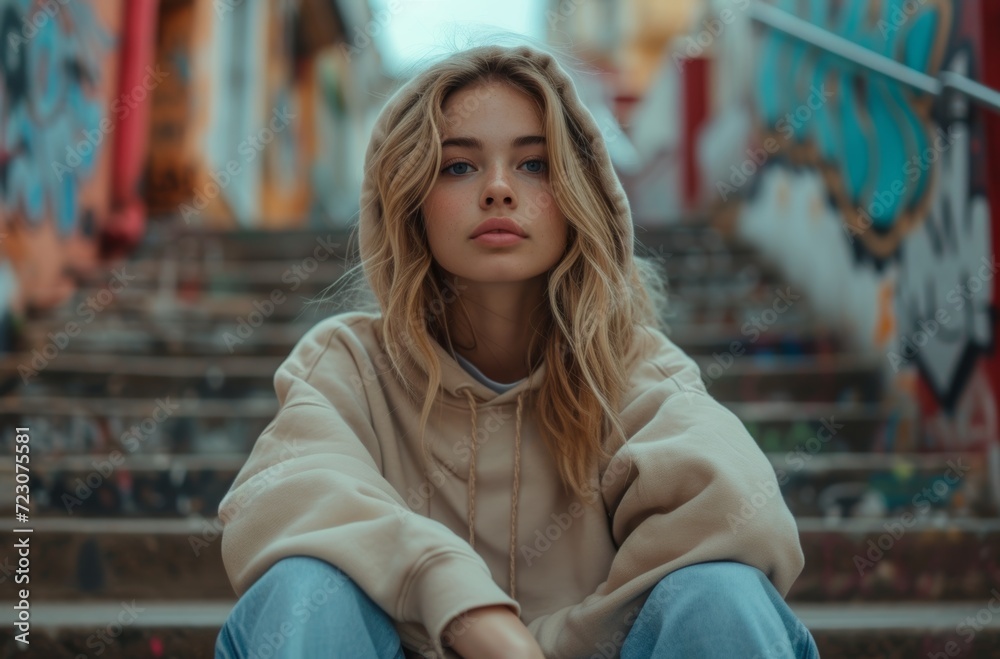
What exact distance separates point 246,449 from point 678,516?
2.03m

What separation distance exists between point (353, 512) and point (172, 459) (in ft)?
5.58

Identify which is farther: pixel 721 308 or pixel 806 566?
pixel 721 308

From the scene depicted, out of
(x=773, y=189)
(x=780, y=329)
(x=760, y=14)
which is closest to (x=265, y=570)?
(x=780, y=329)

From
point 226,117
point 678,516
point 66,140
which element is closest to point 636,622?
point 678,516

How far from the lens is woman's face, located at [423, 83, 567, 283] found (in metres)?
1.55

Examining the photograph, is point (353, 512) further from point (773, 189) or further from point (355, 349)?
point (773, 189)

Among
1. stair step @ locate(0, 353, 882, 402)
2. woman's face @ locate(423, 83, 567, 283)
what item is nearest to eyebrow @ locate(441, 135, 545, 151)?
woman's face @ locate(423, 83, 567, 283)

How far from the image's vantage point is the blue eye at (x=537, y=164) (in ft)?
5.24

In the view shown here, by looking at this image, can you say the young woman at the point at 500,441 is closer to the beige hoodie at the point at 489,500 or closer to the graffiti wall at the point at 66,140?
the beige hoodie at the point at 489,500

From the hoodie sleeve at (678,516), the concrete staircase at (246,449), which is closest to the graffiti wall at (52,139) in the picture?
the concrete staircase at (246,449)

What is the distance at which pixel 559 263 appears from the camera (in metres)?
1.65

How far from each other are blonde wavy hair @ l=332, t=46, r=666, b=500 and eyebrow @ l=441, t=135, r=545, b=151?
0.08ft

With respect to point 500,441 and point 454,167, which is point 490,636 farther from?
point 454,167

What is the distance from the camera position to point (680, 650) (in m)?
1.21
